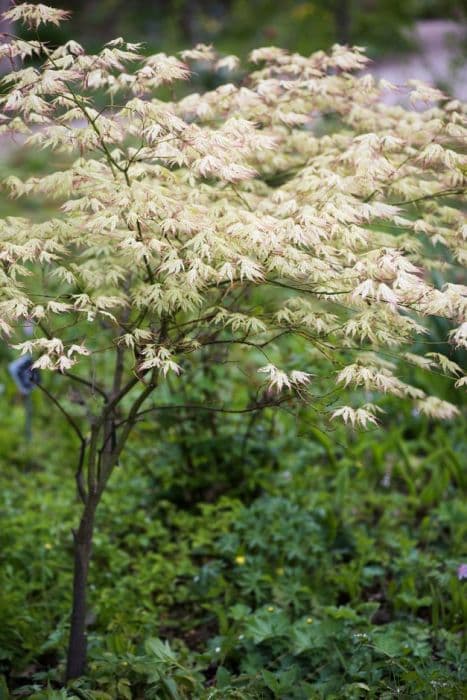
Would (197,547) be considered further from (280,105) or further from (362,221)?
(280,105)

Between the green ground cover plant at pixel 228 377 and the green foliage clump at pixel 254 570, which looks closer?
the green ground cover plant at pixel 228 377

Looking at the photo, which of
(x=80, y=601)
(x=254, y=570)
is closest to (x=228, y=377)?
(x=254, y=570)

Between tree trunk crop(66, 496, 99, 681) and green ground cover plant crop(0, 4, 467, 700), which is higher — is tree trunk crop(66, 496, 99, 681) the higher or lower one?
the lower one

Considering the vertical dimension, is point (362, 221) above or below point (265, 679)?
above

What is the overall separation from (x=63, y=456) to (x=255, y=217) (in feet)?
8.89

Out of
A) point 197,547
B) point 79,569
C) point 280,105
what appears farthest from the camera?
point 197,547

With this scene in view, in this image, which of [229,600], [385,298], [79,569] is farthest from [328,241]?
[229,600]

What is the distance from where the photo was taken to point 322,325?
2490mm

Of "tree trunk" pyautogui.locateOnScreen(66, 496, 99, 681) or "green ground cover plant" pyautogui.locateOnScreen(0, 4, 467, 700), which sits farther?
"tree trunk" pyautogui.locateOnScreen(66, 496, 99, 681)

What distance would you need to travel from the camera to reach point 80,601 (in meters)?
2.79

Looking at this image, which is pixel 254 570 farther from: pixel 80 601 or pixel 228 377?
pixel 228 377

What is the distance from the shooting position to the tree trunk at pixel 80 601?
2.78 metres

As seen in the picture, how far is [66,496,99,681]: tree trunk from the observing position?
9.12ft

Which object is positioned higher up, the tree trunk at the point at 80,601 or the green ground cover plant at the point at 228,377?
the green ground cover plant at the point at 228,377
